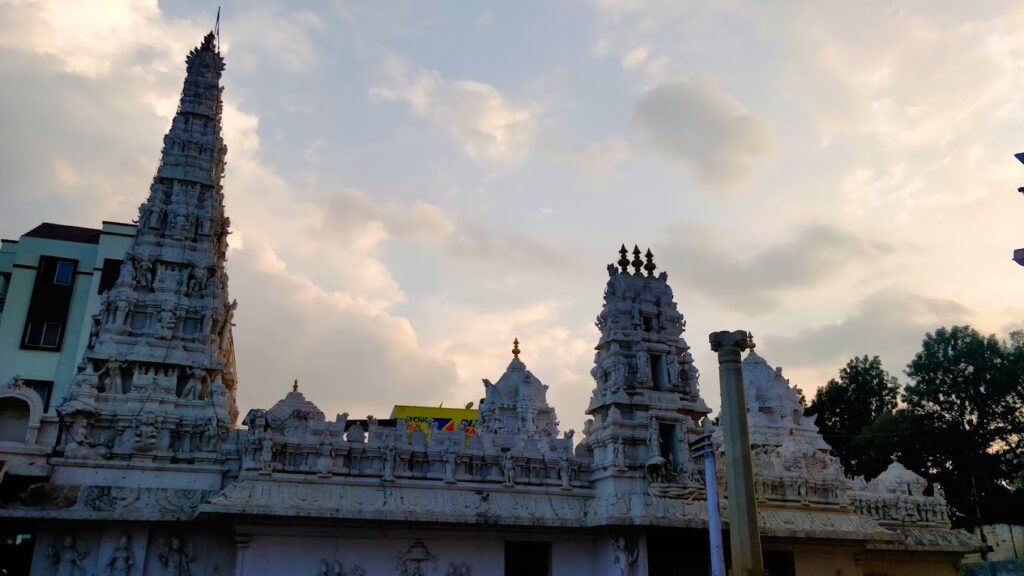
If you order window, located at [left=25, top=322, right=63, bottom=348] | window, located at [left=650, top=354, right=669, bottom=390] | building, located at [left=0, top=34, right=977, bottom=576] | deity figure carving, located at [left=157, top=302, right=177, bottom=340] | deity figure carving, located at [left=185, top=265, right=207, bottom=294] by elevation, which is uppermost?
window, located at [left=25, top=322, right=63, bottom=348]

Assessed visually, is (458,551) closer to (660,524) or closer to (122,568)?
(660,524)

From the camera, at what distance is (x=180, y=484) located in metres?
22.2

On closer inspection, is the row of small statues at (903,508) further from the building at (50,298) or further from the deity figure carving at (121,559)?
the building at (50,298)

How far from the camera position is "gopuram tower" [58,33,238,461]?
22.8 m

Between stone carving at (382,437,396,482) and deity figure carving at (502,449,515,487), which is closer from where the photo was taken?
stone carving at (382,437,396,482)

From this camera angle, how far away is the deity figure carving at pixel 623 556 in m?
22.7

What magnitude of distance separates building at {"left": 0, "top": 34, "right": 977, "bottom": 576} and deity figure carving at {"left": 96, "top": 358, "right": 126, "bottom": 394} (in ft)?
0.15

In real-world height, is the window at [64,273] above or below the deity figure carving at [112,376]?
above

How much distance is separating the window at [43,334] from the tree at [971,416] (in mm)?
49460

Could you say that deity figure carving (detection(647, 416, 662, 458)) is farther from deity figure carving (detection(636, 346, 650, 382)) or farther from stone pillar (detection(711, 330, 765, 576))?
stone pillar (detection(711, 330, 765, 576))

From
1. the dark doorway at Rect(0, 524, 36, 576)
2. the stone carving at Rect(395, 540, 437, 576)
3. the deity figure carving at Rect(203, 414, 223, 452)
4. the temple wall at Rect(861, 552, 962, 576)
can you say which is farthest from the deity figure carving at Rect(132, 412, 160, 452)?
the temple wall at Rect(861, 552, 962, 576)

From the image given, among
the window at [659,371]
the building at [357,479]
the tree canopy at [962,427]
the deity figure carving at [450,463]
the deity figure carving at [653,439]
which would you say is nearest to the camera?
the building at [357,479]

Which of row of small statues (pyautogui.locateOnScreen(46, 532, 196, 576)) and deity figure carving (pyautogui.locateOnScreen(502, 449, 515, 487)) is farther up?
deity figure carving (pyautogui.locateOnScreen(502, 449, 515, 487))

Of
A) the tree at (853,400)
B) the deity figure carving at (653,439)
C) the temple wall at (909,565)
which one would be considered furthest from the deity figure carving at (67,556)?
the tree at (853,400)
